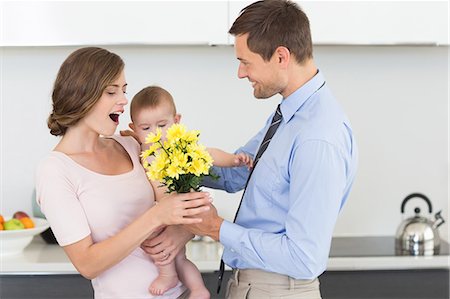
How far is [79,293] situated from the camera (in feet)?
10.3

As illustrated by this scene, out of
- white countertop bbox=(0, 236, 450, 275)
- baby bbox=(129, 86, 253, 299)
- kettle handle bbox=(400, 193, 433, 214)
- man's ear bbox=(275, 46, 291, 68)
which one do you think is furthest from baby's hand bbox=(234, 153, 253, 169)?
kettle handle bbox=(400, 193, 433, 214)

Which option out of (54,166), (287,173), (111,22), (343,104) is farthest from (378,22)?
(54,166)

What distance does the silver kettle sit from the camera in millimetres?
3318

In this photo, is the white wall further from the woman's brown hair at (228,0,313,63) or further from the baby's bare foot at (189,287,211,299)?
the woman's brown hair at (228,0,313,63)

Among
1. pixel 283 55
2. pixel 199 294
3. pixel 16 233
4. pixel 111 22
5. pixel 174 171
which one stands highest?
pixel 111 22

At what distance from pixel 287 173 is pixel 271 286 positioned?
332 millimetres

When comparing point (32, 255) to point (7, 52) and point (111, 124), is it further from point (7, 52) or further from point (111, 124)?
point (111, 124)

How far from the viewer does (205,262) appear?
10.2 ft

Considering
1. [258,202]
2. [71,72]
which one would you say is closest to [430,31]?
[258,202]

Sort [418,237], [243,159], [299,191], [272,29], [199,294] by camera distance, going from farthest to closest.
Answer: [418,237] < [243,159] < [199,294] < [272,29] < [299,191]

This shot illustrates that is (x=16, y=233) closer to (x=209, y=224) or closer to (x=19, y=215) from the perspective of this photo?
(x=19, y=215)

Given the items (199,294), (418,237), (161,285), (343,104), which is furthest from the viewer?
(343,104)

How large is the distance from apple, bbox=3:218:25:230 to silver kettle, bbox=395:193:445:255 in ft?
5.03

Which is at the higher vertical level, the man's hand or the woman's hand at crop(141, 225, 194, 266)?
the man's hand
